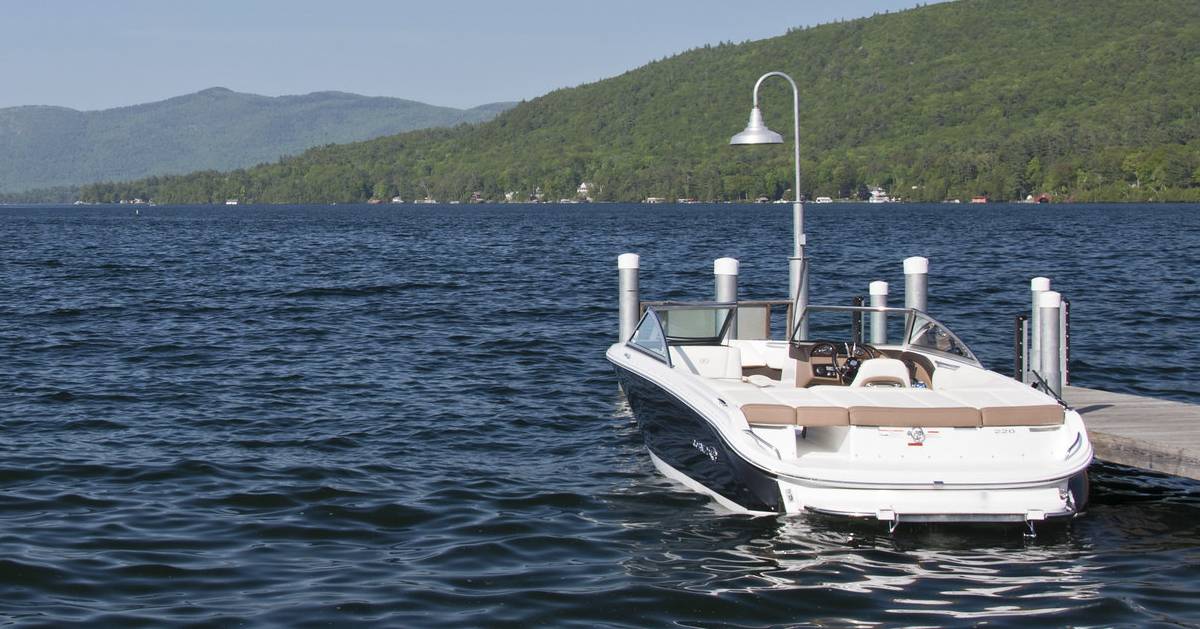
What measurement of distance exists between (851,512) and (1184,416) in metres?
4.93

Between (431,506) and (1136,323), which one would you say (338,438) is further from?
(1136,323)

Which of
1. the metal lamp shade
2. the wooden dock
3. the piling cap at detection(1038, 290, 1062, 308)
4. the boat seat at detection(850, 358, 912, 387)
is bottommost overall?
the wooden dock

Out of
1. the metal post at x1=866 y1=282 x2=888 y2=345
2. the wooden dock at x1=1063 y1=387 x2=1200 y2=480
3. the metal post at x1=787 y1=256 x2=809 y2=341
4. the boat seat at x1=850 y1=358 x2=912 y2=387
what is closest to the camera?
the boat seat at x1=850 y1=358 x2=912 y2=387

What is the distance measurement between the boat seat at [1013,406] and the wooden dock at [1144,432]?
1.57 metres

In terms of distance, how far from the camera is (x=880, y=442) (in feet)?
33.2

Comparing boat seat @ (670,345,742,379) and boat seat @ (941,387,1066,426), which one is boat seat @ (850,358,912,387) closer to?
boat seat @ (941,387,1066,426)

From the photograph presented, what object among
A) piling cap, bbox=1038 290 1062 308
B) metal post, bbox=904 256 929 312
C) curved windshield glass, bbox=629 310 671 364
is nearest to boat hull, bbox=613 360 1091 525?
curved windshield glass, bbox=629 310 671 364

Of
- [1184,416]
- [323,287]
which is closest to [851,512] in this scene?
[1184,416]

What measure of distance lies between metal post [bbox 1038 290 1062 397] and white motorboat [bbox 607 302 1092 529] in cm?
171

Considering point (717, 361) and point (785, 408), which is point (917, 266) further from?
point (785, 408)

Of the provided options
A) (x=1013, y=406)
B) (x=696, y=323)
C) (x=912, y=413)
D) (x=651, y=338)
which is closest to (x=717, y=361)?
(x=651, y=338)

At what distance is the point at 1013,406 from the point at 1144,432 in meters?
2.69

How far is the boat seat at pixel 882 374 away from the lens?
1140 cm

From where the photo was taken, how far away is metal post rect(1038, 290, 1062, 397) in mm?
13555
